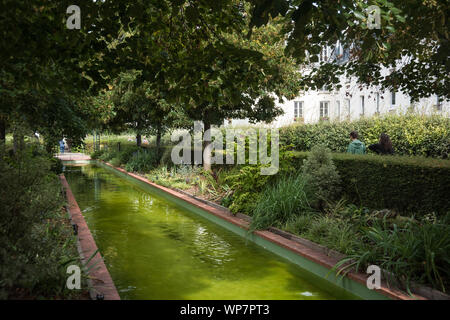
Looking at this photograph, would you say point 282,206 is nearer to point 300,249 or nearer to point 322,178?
point 322,178

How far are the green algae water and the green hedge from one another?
236 inches

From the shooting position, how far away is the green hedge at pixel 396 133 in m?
13.8

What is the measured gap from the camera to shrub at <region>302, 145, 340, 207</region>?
8.84 meters

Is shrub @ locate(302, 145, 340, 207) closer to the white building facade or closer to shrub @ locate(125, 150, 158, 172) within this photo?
the white building facade

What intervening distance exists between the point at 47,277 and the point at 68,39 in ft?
8.53

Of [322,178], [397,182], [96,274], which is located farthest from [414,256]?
[96,274]

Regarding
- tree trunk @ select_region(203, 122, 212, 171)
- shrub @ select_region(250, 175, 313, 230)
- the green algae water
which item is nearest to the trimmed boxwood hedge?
shrub @ select_region(250, 175, 313, 230)

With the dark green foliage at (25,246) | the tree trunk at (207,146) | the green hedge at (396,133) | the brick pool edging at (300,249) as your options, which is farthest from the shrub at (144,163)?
the dark green foliage at (25,246)

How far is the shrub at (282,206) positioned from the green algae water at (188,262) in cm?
59

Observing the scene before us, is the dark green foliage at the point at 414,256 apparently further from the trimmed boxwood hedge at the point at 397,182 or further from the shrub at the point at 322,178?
the shrub at the point at 322,178

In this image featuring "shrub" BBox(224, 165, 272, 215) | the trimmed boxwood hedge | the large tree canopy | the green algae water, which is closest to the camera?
the large tree canopy

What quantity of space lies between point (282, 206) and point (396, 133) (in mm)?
8729

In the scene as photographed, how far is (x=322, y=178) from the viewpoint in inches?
350
